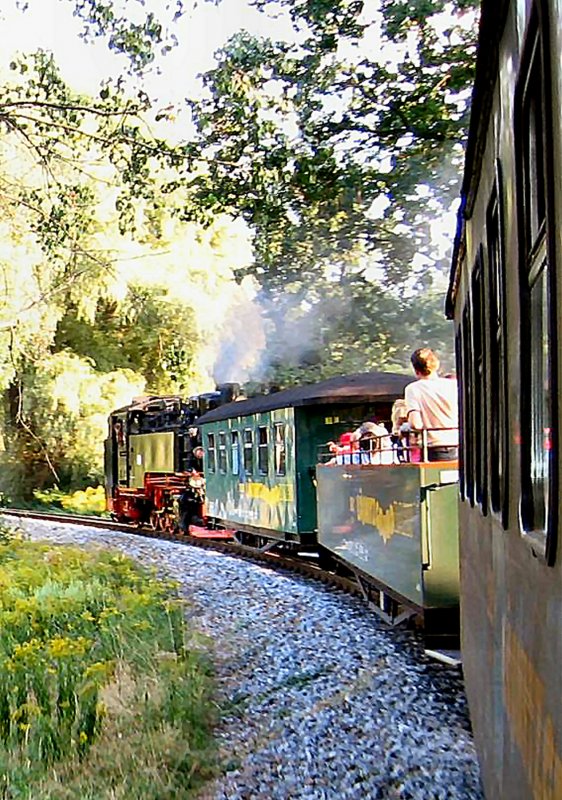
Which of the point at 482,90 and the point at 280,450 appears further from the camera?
the point at 280,450

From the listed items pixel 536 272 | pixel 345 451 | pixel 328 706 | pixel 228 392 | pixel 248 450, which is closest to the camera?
pixel 536 272

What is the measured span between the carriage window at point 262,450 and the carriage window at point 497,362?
33.9ft

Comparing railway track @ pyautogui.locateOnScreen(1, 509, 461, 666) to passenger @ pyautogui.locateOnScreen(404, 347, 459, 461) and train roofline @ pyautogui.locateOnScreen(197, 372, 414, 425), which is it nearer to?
passenger @ pyautogui.locateOnScreen(404, 347, 459, 461)

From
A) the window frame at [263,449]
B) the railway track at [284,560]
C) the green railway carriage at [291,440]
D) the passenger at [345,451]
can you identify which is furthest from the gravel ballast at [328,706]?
the window frame at [263,449]

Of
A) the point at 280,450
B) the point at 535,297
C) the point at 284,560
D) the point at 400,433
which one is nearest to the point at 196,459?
the point at 284,560

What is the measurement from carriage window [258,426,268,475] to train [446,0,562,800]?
31.0ft

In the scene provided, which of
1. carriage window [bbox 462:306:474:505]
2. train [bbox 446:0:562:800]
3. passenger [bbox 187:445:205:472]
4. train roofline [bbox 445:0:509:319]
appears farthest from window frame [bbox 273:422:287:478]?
train [bbox 446:0:562:800]

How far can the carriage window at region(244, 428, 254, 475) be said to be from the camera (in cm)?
1423

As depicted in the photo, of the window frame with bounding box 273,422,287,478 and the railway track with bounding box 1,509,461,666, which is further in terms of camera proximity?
the window frame with bounding box 273,422,287,478

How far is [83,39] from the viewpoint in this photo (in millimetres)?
15305

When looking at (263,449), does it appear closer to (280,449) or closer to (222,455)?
(280,449)

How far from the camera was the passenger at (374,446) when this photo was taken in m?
7.64

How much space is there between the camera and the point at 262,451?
13.7 m

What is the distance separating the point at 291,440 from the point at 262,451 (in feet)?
4.99
